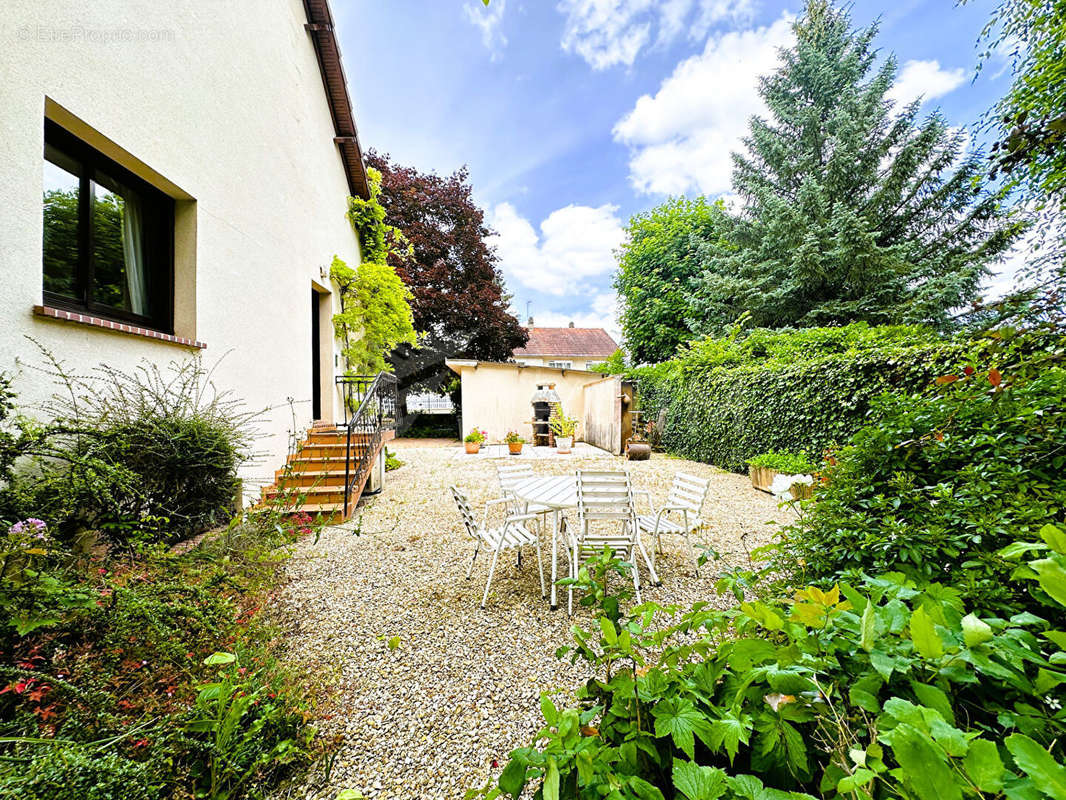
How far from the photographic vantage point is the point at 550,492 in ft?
12.9

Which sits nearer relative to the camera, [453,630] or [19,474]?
[19,474]

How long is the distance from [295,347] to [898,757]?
24.3ft

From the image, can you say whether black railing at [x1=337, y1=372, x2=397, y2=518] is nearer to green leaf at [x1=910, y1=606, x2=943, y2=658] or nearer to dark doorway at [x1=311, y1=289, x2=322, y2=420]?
dark doorway at [x1=311, y1=289, x2=322, y2=420]

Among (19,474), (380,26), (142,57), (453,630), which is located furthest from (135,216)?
(380,26)

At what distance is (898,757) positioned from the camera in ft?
1.49

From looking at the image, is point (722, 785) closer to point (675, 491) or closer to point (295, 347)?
point (675, 491)

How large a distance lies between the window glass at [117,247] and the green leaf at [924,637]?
5.16m

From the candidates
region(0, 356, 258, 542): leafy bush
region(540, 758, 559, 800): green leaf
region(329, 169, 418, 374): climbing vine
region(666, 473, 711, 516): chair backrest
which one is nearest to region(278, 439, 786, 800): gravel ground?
region(666, 473, 711, 516): chair backrest

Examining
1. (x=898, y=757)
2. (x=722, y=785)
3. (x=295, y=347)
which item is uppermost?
(x=295, y=347)

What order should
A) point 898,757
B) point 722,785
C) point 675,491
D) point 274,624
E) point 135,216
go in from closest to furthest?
point 898,757 → point 722,785 → point 274,624 → point 135,216 → point 675,491

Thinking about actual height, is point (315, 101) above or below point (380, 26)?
below

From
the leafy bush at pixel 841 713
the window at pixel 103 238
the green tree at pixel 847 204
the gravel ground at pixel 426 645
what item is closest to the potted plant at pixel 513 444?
the gravel ground at pixel 426 645

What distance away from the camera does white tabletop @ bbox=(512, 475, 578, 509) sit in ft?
11.5

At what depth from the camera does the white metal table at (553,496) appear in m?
3.36
